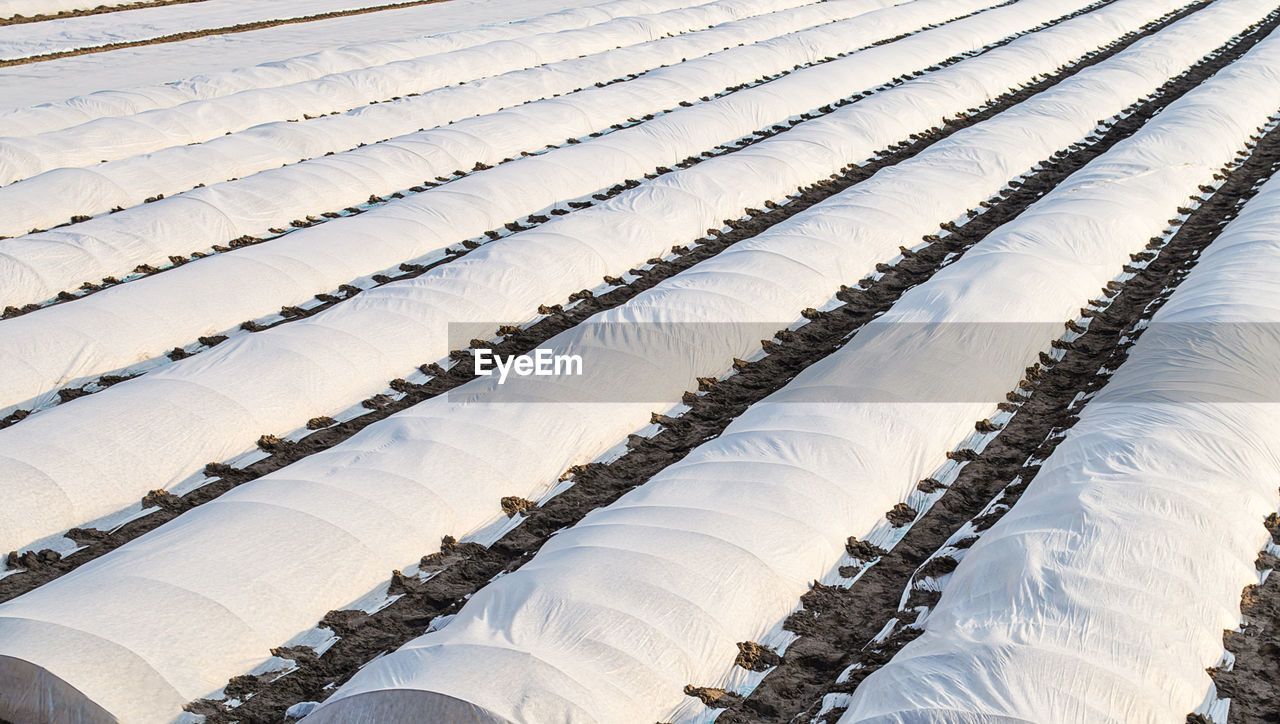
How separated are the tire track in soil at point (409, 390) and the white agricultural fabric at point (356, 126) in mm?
5069

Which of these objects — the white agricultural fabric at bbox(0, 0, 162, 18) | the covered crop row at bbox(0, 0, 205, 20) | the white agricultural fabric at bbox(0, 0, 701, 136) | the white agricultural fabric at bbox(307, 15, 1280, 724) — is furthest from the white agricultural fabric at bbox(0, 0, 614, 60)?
the white agricultural fabric at bbox(307, 15, 1280, 724)

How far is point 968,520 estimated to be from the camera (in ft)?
27.4

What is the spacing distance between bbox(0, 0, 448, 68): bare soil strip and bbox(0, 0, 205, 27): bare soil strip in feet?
14.0

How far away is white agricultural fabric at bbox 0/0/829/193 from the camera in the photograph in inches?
631

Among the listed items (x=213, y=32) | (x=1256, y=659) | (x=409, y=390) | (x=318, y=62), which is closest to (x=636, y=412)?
(x=409, y=390)

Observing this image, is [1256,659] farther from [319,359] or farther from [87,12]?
[87,12]

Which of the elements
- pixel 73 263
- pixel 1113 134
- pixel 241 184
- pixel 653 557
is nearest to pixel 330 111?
pixel 241 184

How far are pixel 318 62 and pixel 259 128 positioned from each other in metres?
5.82

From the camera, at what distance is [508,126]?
1847 cm

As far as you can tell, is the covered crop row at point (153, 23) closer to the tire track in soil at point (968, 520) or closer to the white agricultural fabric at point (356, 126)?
the white agricultural fabric at point (356, 126)

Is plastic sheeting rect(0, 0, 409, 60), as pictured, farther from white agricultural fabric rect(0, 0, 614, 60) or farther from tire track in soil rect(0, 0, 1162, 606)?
tire track in soil rect(0, 0, 1162, 606)

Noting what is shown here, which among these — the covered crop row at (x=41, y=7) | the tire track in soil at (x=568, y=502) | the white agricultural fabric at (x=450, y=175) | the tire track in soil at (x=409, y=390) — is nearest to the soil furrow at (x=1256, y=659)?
the tire track in soil at (x=568, y=502)

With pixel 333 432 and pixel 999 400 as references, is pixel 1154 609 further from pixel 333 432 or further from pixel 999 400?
pixel 333 432

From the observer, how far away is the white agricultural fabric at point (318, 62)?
18.9 meters
